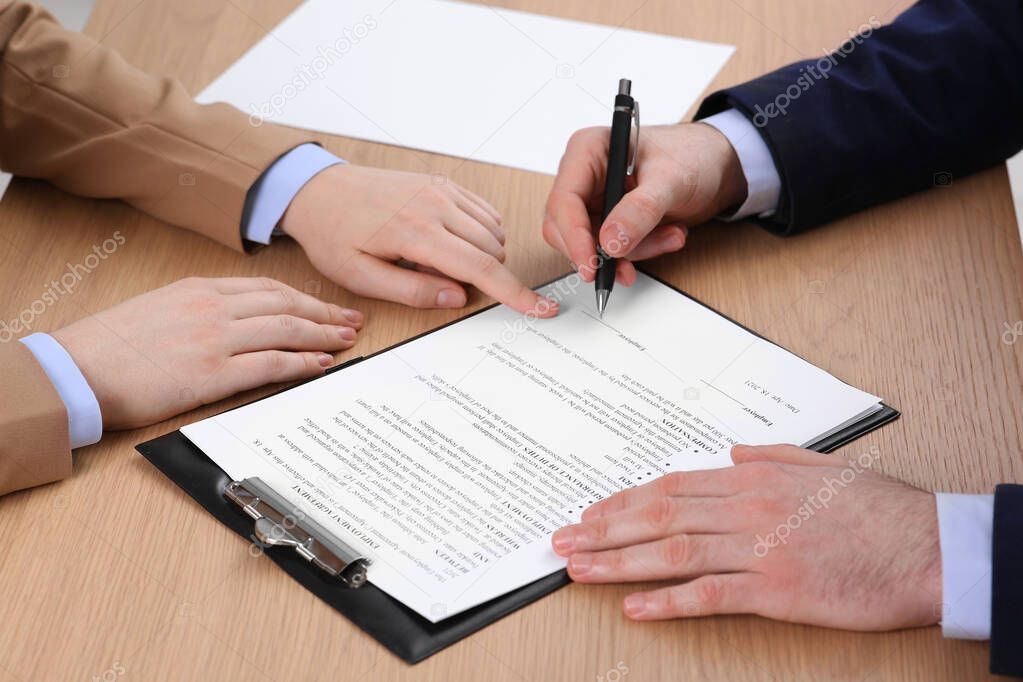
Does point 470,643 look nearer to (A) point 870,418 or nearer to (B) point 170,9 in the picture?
(A) point 870,418

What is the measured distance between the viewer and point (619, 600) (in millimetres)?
825

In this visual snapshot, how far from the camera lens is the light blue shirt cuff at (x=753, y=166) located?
1242 millimetres

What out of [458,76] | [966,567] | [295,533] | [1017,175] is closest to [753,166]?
[458,76]

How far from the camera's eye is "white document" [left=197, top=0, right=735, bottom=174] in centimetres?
140

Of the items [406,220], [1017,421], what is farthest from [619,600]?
[406,220]

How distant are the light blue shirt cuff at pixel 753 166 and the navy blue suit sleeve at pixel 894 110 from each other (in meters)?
0.02

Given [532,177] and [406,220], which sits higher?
[532,177]

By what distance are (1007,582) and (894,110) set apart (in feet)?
2.22

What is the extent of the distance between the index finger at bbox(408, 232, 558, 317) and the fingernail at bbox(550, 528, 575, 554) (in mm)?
326

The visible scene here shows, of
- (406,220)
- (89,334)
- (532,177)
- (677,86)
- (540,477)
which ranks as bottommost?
(89,334)

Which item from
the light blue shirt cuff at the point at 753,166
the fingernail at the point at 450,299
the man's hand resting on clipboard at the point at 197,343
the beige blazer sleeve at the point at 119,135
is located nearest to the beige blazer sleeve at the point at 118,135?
the beige blazer sleeve at the point at 119,135

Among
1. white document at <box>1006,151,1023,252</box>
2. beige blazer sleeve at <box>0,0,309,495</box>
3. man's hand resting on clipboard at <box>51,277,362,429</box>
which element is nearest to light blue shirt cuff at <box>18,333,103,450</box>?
man's hand resting on clipboard at <box>51,277,362,429</box>

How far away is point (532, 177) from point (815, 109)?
36 cm

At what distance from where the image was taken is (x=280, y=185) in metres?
1.25
